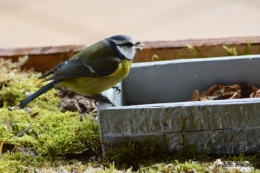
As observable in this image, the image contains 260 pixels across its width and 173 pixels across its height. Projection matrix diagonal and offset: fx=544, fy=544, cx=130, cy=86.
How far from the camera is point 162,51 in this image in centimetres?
370

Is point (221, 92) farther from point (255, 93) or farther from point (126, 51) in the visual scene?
point (126, 51)

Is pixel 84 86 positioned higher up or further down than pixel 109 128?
higher up

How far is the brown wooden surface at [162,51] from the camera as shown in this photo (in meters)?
Answer: 3.65

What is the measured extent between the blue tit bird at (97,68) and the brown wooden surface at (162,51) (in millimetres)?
764

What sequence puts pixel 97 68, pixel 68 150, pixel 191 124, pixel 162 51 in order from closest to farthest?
pixel 191 124 → pixel 68 150 → pixel 97 68 → pixel 162 51

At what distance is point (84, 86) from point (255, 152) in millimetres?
965

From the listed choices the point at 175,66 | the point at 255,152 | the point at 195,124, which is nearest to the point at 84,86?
the point at 175,66

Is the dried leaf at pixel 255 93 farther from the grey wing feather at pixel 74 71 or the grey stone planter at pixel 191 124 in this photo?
the grey wing feather at pixel 74 71

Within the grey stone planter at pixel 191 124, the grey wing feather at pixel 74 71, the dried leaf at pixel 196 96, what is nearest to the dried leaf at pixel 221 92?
the dried leaf at pixel 196 96

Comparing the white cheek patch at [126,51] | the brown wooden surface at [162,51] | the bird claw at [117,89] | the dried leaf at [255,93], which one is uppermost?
the brown wooden surface at [162,51]

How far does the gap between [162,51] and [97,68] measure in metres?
0.93

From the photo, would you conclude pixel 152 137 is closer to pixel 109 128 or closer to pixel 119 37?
pixel 109 128

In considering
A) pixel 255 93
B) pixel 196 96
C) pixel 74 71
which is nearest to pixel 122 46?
pixel 74 71

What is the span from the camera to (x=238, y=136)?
2480mm
